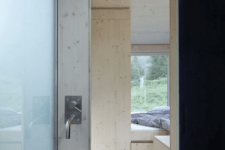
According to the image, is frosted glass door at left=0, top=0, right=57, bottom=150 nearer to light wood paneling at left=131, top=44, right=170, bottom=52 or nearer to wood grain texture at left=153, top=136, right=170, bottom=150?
wood grain texture at left=153, top=136, right=170, bottom=150

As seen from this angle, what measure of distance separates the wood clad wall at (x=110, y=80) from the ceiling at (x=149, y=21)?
26cm

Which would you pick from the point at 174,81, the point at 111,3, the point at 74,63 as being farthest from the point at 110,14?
the point at 74,63

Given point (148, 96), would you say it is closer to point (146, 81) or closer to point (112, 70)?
point (146, 81)

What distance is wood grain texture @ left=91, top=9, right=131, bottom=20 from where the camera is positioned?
2990 mm

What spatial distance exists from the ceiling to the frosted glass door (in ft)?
6.18

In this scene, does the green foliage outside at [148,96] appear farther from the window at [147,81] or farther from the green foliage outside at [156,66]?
the green foliage outside at [156,66]
